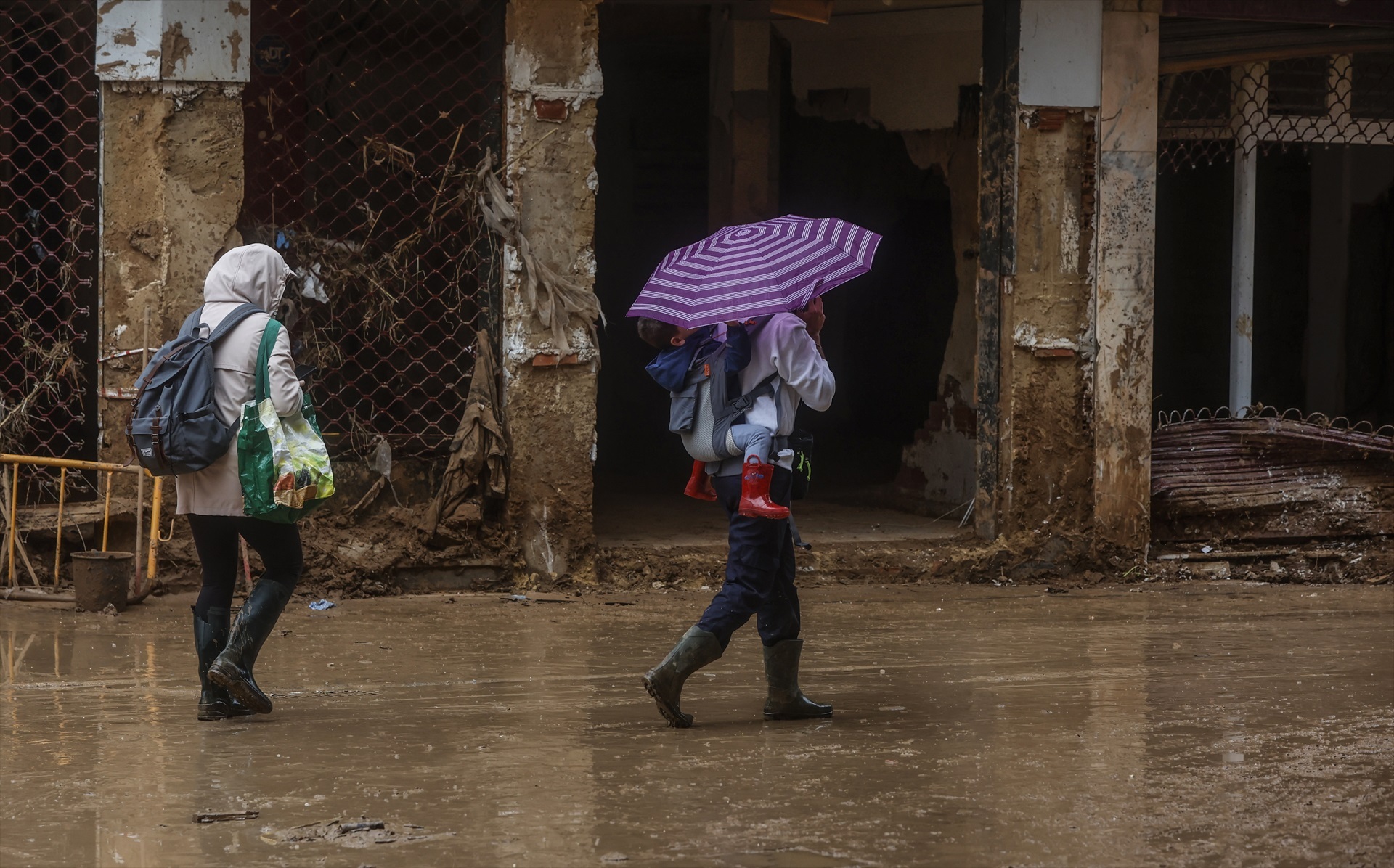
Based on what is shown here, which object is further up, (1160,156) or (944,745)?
(1160,156)

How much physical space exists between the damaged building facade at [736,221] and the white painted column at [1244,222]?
19 millimetres

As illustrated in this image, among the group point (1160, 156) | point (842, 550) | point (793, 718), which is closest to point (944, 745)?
point (793, 718)

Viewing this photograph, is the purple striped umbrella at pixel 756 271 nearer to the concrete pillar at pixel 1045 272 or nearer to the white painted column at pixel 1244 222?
the concrete pillar at pixel 1045 272

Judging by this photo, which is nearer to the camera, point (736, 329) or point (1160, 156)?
point (736, 329)

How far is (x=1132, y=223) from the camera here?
27.2 feet

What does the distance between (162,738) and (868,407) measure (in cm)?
796

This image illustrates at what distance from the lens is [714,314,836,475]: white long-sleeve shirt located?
5.06m

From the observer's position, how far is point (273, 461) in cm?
496

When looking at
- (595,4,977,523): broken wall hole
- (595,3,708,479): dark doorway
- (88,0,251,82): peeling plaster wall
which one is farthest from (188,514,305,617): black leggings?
(595,3,708,479): dark doorway

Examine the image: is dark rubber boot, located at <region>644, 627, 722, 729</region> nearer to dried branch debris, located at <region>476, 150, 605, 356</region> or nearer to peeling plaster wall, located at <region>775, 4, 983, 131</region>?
dried branch debris, located at <region>476, 150, 605, 356</region>

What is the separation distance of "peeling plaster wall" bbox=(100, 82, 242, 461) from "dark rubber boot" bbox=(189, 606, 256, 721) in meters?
2.39

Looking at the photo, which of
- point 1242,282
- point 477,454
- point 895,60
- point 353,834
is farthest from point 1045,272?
point 353,834

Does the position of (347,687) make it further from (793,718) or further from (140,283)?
(140,283)

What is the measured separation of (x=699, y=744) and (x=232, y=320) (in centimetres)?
202
